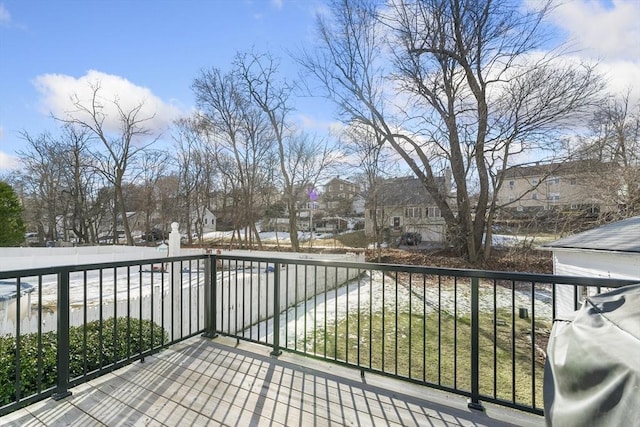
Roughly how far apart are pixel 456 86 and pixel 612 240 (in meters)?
7.81

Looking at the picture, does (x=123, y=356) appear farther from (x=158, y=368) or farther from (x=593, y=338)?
(x=593, y=338)

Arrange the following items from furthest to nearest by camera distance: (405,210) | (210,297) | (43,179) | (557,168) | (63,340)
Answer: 1. (43,179)
2. (405,210)
3. (557,168)
4. (210,297)
5. (63,340)

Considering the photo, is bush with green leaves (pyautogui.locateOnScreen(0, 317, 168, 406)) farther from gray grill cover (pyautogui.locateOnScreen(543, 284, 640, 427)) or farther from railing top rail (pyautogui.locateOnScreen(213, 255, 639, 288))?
gray grill cover (pyautogui.locateOnScreen(543, 284, 640, 427))

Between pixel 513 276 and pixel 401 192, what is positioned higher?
pixel 401 192

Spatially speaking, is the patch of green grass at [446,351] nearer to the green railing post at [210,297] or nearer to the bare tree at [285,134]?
the green railing post at [210,297]

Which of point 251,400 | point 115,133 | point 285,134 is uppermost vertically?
point 115,133

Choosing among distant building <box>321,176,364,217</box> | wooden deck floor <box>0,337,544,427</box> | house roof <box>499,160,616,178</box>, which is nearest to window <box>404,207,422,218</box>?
distant building <box>321,176,364,217</box>

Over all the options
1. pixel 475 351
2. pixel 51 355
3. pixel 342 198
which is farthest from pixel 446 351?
pixel 342 198

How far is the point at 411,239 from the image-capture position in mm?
16078

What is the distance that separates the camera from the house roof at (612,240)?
5.13m

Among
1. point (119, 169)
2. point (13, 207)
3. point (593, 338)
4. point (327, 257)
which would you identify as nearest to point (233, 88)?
point (119, 169)

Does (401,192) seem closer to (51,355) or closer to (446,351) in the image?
(446,351)

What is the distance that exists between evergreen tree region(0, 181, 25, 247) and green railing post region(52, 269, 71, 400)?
53.7 ft

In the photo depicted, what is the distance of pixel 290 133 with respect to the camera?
14938mm
